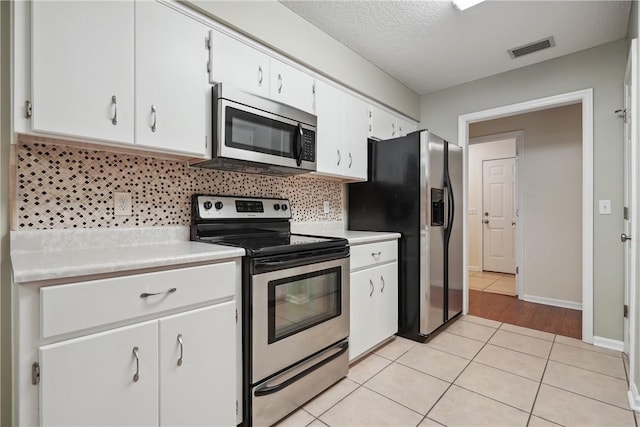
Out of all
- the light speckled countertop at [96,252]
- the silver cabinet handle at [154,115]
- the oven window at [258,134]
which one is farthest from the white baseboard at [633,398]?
the silver cabinet handle at [154,115]

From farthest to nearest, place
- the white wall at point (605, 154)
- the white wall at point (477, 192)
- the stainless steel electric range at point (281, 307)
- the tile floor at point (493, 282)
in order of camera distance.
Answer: the white wall at point (477, 192) < the tile floor at point (493, 282) < the white wall at point (605, 154) < the stainless steel electric range at point (281, 307)

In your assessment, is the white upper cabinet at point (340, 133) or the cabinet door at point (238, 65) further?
the white upper cabinet at point (340, 133)

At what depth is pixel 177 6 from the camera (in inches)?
62.2

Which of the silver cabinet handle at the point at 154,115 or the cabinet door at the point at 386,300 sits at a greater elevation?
the silver cabinet handle at the point at 154,115

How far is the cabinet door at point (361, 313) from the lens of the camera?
2180mm

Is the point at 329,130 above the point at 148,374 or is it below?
above

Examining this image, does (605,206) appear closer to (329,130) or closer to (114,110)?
(329,130)

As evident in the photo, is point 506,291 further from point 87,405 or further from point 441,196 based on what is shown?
point 87,405

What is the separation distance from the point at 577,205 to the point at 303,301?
3.67 metres

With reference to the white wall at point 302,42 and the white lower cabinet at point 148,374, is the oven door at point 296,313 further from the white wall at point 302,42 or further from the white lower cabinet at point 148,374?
the white wall at point 302,42

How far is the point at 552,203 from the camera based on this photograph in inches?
149

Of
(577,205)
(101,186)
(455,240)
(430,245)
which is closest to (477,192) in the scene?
(577,205)

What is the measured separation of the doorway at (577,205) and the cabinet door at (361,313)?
5.08 ft

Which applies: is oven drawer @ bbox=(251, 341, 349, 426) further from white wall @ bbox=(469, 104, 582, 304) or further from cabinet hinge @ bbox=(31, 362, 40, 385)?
white wall @ bbox=(469, 104, 582, 304)
